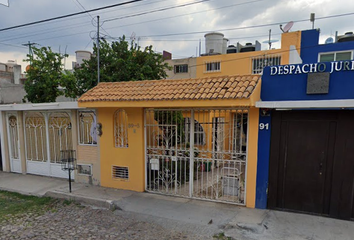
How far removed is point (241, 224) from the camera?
4355 millimetres

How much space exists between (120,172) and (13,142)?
556 centimetres

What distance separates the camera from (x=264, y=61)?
16.1 m

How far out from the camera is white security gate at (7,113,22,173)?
28.8ft

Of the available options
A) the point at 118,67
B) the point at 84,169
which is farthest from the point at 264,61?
the point at 84,169

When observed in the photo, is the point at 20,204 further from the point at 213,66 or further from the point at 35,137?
the point at 213,66

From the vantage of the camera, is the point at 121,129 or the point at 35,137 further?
the point at 35,137

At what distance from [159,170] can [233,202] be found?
2.23 metres

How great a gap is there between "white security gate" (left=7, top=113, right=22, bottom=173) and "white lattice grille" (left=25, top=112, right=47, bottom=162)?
0.61 meters

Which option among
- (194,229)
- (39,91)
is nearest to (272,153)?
(194,229)

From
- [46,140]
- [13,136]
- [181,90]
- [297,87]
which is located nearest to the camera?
[297,87]

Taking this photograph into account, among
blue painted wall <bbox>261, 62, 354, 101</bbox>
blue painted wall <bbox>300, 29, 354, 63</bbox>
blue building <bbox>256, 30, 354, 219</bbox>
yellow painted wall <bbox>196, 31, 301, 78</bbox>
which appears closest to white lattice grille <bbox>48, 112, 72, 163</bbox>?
blue building <bbox>256, 30, 354, 219</bbox>

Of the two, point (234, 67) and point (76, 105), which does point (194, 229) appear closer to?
point (76, 105)

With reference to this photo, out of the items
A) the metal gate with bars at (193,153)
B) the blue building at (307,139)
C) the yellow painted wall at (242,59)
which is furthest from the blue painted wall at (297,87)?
the yellow painted wall at (242,59)

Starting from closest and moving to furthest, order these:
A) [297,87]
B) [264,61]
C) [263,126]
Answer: [297,87]
[263,126]
[264,61]
